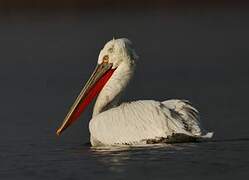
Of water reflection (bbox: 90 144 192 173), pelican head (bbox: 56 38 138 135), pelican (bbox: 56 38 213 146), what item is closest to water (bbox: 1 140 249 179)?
water reflection (bbox: 90 144 192 173)

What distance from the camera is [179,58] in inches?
798

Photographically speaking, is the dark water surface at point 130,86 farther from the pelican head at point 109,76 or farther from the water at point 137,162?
the pelican head at point 109,76

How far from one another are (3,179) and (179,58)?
10351 millimetres

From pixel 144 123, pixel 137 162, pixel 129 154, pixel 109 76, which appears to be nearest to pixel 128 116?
pixel 144 123

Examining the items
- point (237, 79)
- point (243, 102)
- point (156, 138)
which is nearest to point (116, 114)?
point (156, 138)

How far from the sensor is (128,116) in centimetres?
1141

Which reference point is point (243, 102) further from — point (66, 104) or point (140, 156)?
point (140, 156)

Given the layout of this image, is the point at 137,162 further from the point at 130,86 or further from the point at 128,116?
the point at 130,86

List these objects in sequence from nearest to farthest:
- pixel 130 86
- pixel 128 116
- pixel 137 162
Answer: pixel 137 162 → pixel 128 116 → pixel 130 86

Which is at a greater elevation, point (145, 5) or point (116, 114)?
point (145, 5)

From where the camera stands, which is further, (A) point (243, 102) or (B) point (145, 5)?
(B) point (145, 5)

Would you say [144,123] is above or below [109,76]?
below

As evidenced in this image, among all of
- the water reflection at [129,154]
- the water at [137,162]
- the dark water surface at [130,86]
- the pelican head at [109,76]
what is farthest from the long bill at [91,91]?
the water reflection at [129,154]

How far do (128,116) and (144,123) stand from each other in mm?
266
